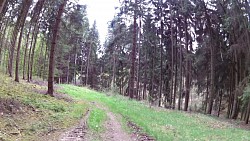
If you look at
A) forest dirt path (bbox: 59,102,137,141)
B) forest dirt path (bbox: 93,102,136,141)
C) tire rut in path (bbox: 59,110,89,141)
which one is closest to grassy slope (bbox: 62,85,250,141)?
forest dirt path (bbox: 93,102,136,141)

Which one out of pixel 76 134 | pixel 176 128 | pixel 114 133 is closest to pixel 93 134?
pixel 76 134

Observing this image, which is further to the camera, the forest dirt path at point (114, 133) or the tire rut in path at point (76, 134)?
the forest dirt path at point (114, 133)

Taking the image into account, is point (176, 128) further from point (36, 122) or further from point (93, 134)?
point (36, 122)

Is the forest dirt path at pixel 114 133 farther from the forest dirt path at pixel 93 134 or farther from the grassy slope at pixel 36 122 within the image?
the grassy slope at pixel 36 122

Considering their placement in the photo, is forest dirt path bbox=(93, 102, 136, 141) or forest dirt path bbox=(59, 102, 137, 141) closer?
forest dirt path bbox=(59, 102, 137, 141)

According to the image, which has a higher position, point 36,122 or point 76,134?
point 36,122

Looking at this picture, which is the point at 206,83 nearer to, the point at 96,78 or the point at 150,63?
the point at 150,63

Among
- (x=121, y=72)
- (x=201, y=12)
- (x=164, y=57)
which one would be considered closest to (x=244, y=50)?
(x=201, y=12)

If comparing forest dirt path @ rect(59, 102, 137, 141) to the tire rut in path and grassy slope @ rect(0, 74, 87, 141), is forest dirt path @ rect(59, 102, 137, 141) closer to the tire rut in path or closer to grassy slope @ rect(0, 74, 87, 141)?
the tire rut in path

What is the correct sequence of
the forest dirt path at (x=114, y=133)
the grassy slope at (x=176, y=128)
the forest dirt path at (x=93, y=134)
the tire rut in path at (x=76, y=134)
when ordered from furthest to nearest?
the grassy slope at (x=176, y=128), the forest dirt path at (x=114, y=133), the forest dirt path at (x=93, y=134), the tire rut in path at (x=76, y=134)

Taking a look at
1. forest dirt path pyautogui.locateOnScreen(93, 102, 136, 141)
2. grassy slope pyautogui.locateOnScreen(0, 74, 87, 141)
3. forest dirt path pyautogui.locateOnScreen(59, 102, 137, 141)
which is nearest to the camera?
grassy slope pyautogui.locateOnScreen(0, 74, 87, 141)

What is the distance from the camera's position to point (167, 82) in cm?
4309

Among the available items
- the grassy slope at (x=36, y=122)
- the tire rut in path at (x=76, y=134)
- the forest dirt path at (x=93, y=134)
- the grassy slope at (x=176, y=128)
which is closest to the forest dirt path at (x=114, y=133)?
the forest dirt path at (x=93, y=134)

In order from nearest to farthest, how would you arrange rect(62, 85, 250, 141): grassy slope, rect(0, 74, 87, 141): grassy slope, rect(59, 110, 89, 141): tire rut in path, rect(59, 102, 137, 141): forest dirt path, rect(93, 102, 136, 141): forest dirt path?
rect(0, 74, 87, 141): grassy slope
rect(59, 110, 89, 141): tire rut in path
rect(59, 102, 137, 141): forest dirt path
rect(93, 102, 136, 141): forest dirt path
rect(62, 85, 250, 141): grassy slope
